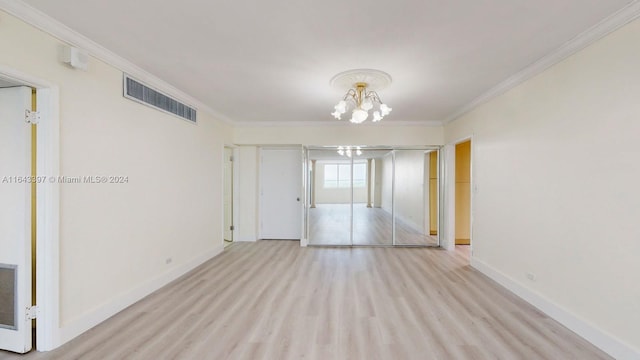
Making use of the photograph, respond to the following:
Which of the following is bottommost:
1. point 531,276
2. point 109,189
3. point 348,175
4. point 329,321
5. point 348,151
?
point 329,321

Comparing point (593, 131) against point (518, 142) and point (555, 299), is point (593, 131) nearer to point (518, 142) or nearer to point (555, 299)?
point (518, 142)

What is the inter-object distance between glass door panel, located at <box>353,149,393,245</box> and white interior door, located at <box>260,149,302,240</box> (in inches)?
50.7

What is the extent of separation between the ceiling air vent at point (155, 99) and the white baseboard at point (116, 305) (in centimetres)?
205

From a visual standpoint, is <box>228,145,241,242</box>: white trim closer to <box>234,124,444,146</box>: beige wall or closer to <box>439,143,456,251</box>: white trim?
<box>234,124,444,146</box>: beige wall

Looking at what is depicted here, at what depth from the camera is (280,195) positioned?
5898 mm

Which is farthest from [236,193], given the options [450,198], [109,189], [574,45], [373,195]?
[574,45]

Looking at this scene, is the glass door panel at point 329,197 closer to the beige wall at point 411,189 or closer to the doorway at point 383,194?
the doorway at point 383,194

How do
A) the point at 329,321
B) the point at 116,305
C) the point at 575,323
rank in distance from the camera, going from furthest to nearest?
the point at 116,305 → the point at 329,321 → the point at 575,323

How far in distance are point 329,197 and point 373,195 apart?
3.62 ft

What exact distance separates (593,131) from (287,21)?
259 centimetres

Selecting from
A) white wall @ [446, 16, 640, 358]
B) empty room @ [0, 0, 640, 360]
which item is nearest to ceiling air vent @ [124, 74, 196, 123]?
empty room @ [0, 0, 640, 360]

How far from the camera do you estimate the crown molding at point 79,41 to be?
1.81 m

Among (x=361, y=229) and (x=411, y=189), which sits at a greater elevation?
(x=411, y=189)

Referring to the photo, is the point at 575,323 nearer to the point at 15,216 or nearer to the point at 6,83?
the point at 15,216
